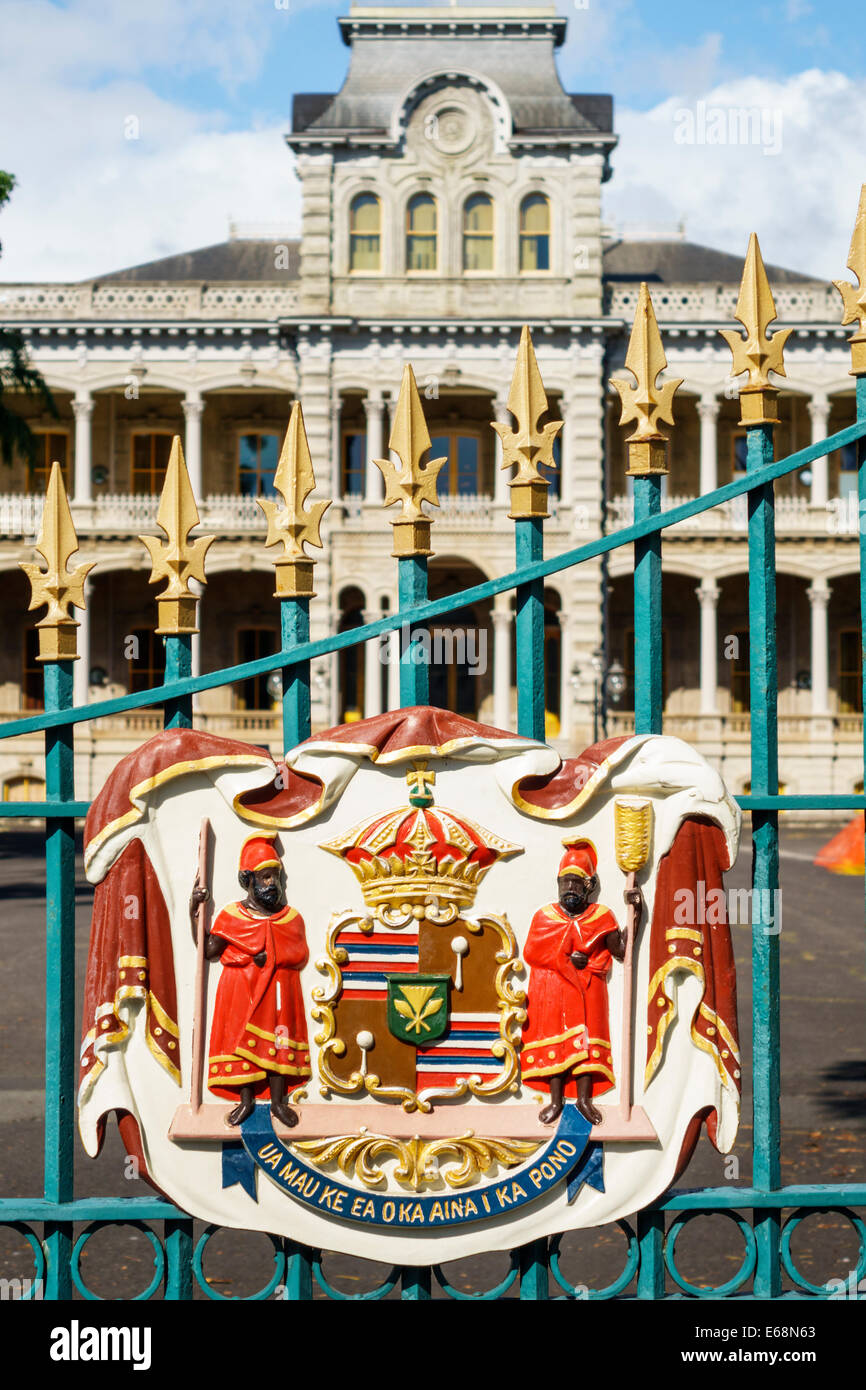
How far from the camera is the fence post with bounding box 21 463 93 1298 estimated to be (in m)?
3.05

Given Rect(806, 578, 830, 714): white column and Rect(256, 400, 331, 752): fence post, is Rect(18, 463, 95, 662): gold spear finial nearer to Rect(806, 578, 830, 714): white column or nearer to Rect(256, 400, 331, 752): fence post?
Rect(256, 400, 331, 752): fence post

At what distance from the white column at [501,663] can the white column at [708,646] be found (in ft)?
15.4

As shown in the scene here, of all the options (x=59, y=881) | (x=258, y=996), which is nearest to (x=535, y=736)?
(x=258, y=996)

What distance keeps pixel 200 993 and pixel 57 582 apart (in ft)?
3.18

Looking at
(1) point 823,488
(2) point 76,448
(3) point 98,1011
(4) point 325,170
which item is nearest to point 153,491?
(2) point 76,448

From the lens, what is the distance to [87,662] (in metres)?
32.9

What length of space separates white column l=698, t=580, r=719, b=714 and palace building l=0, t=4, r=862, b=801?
0.25ft

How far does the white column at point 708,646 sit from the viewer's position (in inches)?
1288

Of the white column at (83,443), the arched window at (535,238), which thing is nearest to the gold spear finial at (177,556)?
the arched window at (535,238)

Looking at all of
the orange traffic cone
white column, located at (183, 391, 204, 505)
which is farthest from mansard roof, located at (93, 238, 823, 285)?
the orange traffic cone

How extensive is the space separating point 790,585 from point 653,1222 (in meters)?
34.0

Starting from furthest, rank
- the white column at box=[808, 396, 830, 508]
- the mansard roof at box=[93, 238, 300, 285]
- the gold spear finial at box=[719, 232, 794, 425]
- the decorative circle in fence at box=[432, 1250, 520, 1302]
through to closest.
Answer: the mansard roof at box=[93, 238, 300, 285] → the white column at box=[808, 396, 830, 508] → the gold spear finial at box=[719, 232, 794, 425] → the decorative circle in fence at box=[432, 1250, 520, 1302]

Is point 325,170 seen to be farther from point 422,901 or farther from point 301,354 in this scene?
point 422,901

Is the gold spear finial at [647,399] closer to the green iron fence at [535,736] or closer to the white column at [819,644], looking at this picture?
the green iron fence at [535,736]
